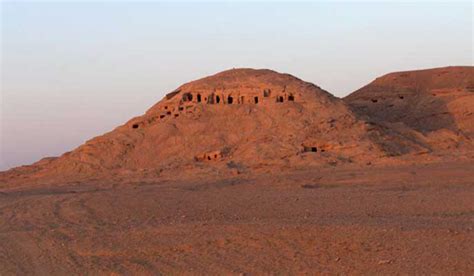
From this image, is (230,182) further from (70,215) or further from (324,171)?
(70,215)

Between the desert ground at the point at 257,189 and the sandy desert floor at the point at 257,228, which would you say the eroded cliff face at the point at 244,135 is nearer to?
the desert ground at the point at 257,189

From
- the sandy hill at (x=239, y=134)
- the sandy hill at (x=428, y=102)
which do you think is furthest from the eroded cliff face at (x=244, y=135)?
the sandy hill at (x=428, y=102)

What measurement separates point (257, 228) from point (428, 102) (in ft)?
86.0

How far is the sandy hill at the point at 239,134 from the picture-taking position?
880 inches

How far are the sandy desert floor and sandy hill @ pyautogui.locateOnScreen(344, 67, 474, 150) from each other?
9282 mm

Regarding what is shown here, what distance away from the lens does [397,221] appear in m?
10.4

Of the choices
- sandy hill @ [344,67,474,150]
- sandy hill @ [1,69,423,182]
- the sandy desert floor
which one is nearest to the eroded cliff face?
sandy hill @ [1,69,423,182]

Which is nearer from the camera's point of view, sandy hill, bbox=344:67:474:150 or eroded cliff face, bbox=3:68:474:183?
eroded cliff face, bbox=3:68:474:183

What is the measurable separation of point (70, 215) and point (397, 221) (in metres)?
7.20

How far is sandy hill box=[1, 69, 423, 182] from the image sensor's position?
22.3m

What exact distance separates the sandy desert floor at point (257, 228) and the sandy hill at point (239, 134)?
13.8 ft

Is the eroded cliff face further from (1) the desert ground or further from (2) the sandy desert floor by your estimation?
(2) the sandy desert floor

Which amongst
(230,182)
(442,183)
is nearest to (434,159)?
(442,183)

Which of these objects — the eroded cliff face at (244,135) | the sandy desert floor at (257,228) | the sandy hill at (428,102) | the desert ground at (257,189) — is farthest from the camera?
the sandy hill at (428,102)
